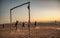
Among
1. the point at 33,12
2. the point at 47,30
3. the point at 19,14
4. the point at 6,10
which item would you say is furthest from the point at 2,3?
the point at 47,30

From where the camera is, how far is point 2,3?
6.36 ft

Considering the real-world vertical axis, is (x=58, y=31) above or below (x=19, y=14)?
below

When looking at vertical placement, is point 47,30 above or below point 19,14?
below

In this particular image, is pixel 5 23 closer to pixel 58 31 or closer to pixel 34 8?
pixel 34 8

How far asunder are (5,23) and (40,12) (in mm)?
Answer: 454

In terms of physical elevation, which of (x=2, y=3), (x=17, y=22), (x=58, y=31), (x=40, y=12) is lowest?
(x=58, y=31)

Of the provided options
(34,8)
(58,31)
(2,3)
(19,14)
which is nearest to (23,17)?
(19,14)

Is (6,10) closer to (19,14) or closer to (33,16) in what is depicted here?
(19,14)

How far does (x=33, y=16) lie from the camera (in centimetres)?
195

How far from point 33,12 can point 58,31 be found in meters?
0.43

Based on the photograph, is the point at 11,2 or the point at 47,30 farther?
the point at 47,30

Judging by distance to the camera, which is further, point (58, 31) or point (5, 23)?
point (58, 31)

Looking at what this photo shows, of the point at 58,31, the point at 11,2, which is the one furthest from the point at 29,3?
the point at 58,31

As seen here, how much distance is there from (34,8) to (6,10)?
1.14 ft
